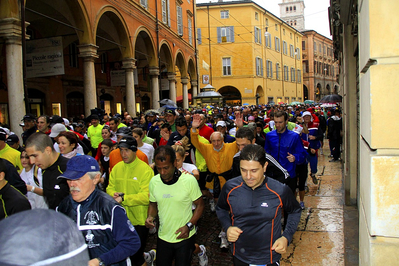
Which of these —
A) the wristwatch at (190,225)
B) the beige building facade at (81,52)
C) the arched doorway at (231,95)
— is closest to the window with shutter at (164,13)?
the beige building facade at (81,52)

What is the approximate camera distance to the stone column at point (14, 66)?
33.0 ft

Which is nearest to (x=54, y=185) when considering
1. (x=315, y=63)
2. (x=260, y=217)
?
(x=260, y=217)

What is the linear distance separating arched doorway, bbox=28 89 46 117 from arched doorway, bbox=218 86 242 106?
91.4ft

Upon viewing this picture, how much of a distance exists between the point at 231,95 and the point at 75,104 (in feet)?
86.5

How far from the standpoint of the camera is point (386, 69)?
2320 millimetres

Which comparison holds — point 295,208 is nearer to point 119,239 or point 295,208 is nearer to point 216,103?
point 119,239

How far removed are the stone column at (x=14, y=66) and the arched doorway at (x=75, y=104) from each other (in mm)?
10154

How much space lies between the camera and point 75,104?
2092 cm

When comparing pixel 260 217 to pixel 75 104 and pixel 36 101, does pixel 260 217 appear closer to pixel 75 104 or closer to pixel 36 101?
pixel 36 101

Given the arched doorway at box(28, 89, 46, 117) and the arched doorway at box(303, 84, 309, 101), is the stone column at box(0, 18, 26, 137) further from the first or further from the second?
the arched doorway at box(303, 84, 309, 101)

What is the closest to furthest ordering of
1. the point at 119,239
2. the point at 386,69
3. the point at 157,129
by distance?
1. the point at 386,69
2. the point at 119,239
3. the point at 157,129

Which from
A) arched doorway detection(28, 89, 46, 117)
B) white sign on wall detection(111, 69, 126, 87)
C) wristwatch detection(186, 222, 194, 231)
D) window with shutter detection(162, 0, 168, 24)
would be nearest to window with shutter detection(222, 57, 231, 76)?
window with shutter detection(162, 0, 168, 24)

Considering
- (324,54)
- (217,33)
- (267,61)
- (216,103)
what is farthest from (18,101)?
(324,54)

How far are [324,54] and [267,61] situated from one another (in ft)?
104
